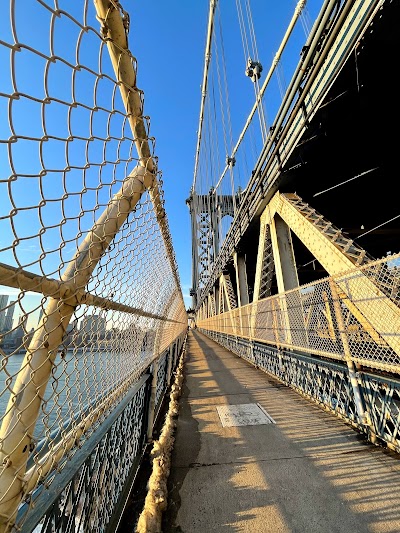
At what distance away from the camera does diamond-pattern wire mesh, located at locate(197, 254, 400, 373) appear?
2338 millimetres

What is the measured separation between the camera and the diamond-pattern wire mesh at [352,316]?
2.34m

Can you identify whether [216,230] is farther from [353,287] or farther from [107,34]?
[107,34]

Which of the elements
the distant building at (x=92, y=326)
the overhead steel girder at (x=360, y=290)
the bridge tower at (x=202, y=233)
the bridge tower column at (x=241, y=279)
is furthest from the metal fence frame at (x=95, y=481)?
the bridge tower at (x=202, y=233)

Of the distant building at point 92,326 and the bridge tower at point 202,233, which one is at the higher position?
the bridge tower at point 202,233

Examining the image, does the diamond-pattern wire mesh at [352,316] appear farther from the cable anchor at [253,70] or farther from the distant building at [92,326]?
the cable anchor at [253,70]

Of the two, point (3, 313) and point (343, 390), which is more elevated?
point (3, 313)

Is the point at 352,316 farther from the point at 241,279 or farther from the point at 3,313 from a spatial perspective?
the point at 241,279

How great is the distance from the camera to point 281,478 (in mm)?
2002

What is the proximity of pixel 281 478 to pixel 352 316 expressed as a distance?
196cm

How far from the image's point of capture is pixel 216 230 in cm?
2884

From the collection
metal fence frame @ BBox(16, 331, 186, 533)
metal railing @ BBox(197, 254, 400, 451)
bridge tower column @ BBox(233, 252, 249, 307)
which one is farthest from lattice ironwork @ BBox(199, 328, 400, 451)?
bridge tower column @ BBox(233, 252, 249, 307)

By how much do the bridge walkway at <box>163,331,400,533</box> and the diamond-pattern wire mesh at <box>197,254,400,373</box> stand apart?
2.85ft

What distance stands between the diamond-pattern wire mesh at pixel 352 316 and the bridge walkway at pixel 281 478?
0.87 m

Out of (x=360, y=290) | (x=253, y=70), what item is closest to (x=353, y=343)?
(x=360, y=290)
